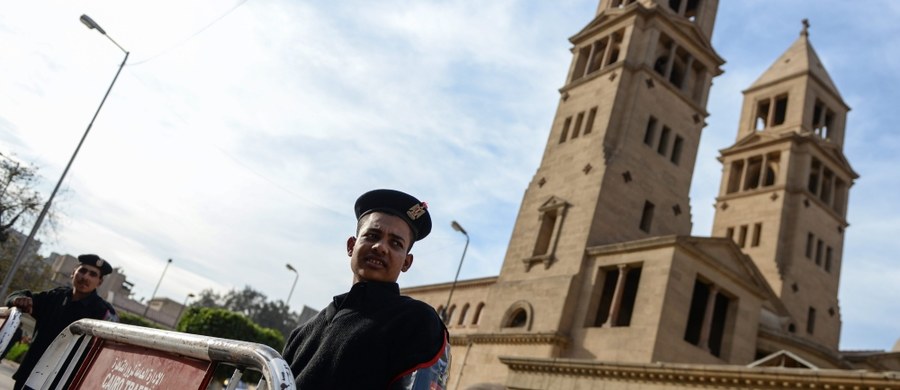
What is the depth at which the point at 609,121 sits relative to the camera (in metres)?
26.7

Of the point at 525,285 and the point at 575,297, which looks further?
the point at 525,285

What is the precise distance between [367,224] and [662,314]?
1892cm

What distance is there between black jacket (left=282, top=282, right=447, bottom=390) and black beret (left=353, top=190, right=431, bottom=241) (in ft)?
1.27

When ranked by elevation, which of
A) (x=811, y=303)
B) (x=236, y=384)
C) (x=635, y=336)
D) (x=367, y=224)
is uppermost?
(x=811, y=303)

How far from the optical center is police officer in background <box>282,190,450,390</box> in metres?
2.12

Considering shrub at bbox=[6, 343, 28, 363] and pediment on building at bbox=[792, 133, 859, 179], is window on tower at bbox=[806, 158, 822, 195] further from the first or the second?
shrub at bbox=[6, 343, 28, 363]

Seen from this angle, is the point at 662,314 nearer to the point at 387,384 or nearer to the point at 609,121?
the point at 609,121

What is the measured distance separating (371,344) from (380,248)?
1.71ft

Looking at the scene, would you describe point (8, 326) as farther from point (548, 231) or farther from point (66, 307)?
point (548, 231)

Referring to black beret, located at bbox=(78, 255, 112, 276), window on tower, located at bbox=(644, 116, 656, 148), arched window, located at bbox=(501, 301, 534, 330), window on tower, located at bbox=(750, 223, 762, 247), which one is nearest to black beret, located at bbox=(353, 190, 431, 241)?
black beret, located at bbox=(78, 255, 112, 276)

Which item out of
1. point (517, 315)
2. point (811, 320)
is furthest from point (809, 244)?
point (517, 315)

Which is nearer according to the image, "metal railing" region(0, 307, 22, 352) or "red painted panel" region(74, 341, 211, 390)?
"red painted panel" region(74, 341, 211, 390)

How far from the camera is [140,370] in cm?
223

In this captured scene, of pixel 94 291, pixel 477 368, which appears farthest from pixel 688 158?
pixel 94 291
